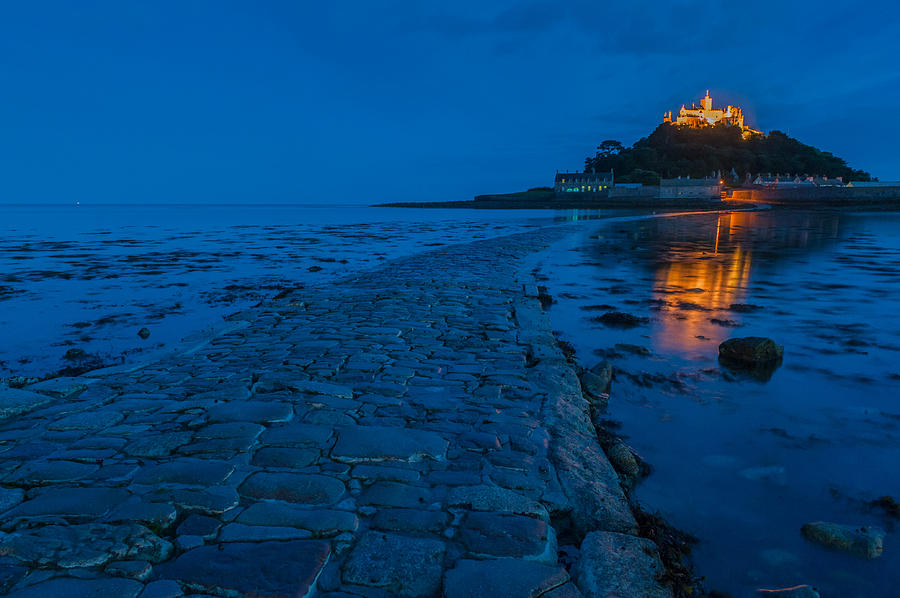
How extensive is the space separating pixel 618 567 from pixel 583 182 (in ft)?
433

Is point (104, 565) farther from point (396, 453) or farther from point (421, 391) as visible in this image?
point (421, 391)

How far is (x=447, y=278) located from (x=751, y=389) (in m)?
7.74

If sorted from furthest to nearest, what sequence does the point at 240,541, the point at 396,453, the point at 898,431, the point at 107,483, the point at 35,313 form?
the point at 35,313, the point at 898,431, the point at 396,453, the point at 107,483, the point at 240,541

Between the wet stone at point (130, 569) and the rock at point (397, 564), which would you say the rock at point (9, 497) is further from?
the rock at point (397, 564)

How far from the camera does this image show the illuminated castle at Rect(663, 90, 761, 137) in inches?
5689

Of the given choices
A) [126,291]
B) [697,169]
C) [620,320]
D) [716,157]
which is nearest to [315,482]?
[620,320]

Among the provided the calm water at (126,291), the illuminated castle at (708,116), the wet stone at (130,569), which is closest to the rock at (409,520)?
the wet stone at (130,569)

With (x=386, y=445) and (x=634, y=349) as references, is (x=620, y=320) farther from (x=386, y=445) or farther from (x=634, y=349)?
(x=386, y=445)

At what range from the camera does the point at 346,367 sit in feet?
18.7

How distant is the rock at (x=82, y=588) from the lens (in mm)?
→ 2240

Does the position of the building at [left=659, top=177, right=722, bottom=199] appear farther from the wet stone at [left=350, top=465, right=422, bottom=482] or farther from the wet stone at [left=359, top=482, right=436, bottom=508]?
the wet stone at [left=359, top=482, right=436, bottom=508]

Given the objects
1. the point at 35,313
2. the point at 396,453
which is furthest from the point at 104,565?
the point at 35,313

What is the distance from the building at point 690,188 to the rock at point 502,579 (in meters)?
117

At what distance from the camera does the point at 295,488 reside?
10.4 ft
